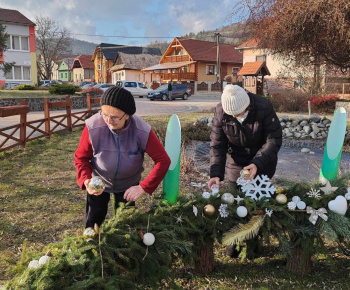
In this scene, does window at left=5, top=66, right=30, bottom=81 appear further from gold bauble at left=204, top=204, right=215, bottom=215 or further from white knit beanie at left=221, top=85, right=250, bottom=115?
gold bauble at left=204, top=204, right=215, bottom=215

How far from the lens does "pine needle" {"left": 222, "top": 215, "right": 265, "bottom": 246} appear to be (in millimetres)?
2119

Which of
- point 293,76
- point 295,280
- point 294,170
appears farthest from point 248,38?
point 293,76

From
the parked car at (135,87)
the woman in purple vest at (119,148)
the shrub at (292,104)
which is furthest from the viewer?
the parked car at (135,87)

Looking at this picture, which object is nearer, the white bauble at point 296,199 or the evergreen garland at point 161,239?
the evergreen garland at point 161,239

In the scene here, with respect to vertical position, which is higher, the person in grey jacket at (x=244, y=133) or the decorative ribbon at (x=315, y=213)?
the person in grey jacket at (x=244, y=133)

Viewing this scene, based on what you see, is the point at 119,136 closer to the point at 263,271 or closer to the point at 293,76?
the point at 263,271

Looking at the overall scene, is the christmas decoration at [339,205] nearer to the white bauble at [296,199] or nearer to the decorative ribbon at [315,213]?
the decorative ribbon at [315,213]

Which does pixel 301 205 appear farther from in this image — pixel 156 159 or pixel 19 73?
pixel 19 73

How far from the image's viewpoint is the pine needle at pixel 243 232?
212cm

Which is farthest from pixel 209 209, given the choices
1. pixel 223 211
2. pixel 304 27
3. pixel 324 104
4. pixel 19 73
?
pixel 19 73

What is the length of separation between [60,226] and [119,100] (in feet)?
6.99

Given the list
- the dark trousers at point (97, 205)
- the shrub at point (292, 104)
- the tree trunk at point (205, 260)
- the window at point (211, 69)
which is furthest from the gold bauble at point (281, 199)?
the window at point (211, 69)

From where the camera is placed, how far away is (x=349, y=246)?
7.61ft

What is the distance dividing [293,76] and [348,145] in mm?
17881
